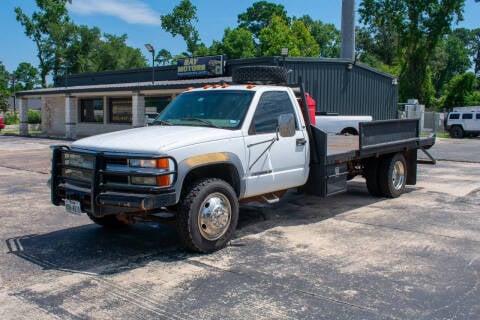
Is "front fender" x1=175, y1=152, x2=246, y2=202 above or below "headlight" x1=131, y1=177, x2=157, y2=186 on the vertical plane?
above

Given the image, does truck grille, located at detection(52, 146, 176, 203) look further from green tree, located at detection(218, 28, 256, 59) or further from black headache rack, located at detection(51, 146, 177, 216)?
green tree, located at detection(218, 28, 256, 59)

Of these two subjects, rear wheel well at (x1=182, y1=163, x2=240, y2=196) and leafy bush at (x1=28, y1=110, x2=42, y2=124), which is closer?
rear wheel well at (x1=182, y1=163, x2=240, y2=196)

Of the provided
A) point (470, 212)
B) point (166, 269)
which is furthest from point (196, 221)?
point (470, 212)

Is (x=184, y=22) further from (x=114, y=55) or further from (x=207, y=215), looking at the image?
(x=207, y=215)

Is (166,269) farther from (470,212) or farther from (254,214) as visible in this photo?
(470,212)

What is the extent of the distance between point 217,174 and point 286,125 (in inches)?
42.6

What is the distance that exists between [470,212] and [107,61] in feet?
224

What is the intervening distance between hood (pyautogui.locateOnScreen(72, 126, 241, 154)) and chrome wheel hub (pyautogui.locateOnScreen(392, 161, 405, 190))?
14.9 feet

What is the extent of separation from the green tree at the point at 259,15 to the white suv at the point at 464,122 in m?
55.7

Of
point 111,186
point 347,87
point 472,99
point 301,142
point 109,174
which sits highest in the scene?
point 472,99

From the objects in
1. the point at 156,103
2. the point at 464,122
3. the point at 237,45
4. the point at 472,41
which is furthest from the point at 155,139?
the point at 472,41

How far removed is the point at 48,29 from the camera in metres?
66.6

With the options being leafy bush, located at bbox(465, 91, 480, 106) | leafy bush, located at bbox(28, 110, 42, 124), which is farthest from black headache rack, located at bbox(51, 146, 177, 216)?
leafy bush, located at bbox(28, 110, 42, 124)

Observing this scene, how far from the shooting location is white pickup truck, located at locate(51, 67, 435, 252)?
537 cm
